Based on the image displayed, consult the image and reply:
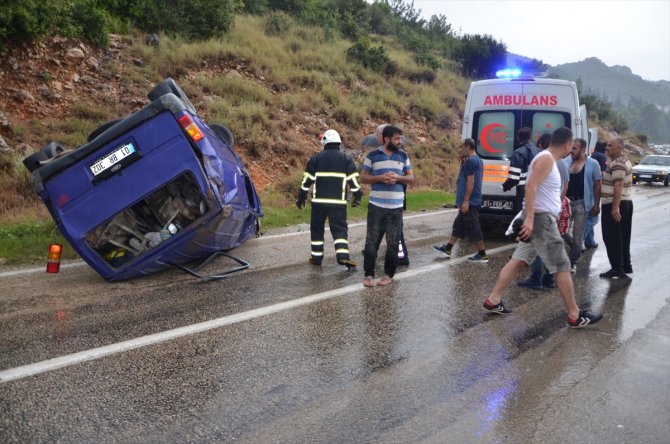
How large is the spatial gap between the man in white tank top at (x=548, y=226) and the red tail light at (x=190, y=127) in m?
3.31

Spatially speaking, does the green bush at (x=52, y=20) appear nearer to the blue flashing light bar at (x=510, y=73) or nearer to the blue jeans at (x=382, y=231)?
the blue flashing light bar at (x=510, y=73)

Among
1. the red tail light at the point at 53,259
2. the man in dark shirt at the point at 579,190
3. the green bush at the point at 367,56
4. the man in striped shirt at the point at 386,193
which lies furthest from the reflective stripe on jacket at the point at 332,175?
the green bush at the point at 367,56

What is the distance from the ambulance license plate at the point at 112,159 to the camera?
6.24 meters

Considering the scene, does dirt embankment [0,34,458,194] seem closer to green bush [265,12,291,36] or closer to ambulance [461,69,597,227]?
ambulance [461,69,597,227]

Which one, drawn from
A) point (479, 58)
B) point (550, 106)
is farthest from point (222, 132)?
point (479, 58)

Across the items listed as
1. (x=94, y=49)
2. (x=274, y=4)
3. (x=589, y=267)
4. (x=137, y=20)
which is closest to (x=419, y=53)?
(x=274, y=4)

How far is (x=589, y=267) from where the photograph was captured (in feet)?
26.6

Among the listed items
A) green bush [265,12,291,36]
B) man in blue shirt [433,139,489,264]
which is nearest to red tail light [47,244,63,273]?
man in blue shirt [433,139,489,264]

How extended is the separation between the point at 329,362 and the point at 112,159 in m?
3.33

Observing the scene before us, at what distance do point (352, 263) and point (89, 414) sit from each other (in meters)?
4.27

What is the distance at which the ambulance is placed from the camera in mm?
10031

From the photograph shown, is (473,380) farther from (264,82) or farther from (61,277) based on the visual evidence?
(264,82)

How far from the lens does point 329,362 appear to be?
4.40 metres

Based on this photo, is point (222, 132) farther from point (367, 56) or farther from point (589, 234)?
point (367, 56)
